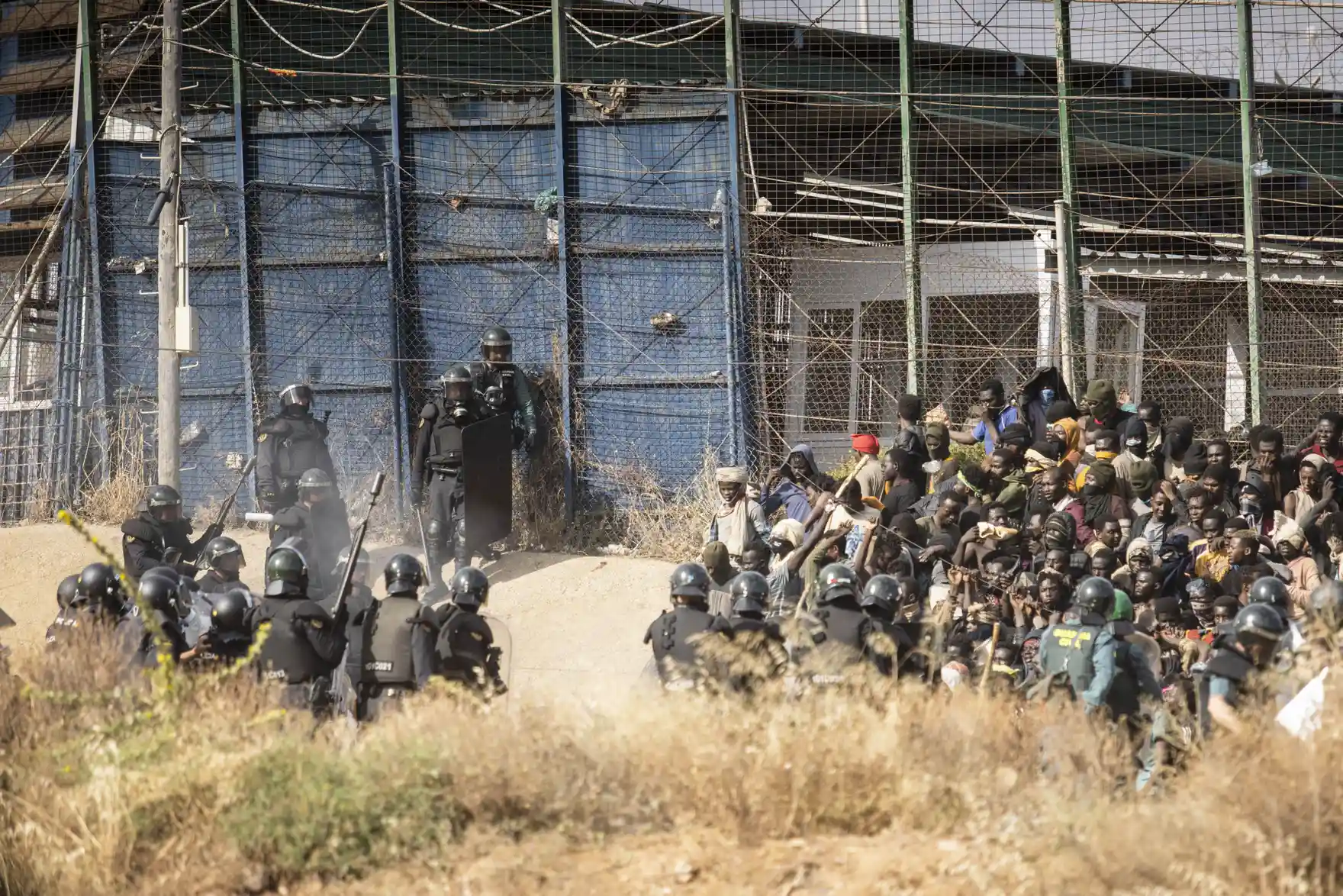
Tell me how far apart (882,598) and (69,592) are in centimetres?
527

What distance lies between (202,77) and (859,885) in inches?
583

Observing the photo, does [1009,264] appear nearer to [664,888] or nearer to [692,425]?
[692,425]

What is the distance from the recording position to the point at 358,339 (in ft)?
60.3

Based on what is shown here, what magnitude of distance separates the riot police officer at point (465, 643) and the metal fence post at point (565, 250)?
23.8ft

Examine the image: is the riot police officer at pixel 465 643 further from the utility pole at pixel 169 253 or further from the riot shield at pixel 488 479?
the utility pole at pixel 169 253

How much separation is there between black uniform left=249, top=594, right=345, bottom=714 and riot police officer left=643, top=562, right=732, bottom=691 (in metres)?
1.91

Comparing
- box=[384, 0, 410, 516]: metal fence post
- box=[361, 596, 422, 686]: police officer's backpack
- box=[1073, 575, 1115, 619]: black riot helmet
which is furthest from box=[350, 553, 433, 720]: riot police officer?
box=[384, 0, 410, 516]: metal fence post

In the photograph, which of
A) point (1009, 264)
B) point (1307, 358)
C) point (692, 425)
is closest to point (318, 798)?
point (692, 425)

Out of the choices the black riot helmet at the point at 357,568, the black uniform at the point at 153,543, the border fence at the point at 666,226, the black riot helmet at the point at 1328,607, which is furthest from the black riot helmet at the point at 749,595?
the border fence at the point at 666,226

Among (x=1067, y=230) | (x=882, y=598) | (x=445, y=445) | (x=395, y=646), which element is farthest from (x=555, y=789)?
(x=1067, y=230)

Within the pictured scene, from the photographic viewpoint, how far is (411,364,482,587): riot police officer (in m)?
15.3

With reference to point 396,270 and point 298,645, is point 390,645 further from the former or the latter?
point 396,270

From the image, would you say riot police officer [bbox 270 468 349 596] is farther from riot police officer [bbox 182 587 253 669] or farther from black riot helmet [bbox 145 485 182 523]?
riot police officer [bbox 182 587 253 669]

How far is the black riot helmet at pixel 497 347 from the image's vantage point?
16641 mm
